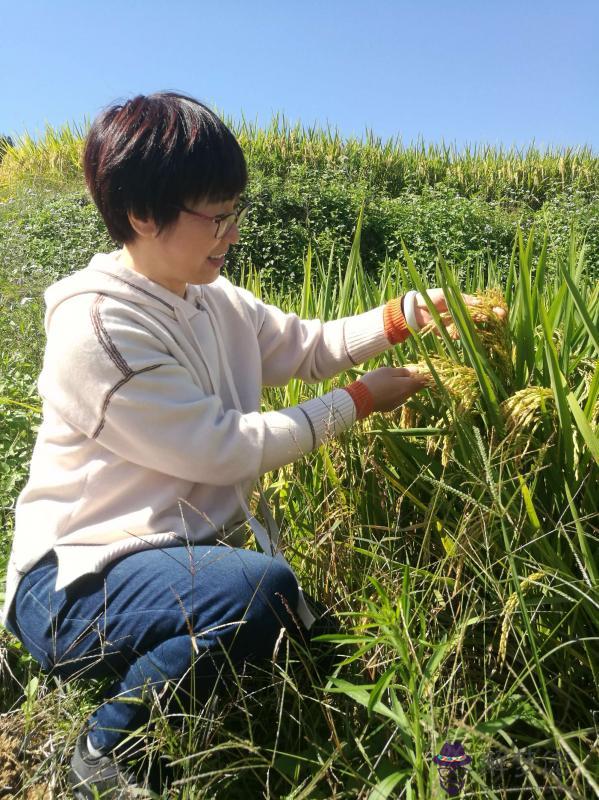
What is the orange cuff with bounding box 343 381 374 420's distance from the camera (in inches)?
63.0

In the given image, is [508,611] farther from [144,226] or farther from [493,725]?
[144,226]

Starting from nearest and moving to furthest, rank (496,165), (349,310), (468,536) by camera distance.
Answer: (468,536), (349,310), (496,165)

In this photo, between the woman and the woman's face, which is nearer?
the woman

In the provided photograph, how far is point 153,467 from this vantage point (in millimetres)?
1486

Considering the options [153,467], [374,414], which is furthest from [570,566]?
[153,467]

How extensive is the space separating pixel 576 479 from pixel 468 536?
25 cm

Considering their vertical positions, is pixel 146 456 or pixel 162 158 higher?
pixel 162 158

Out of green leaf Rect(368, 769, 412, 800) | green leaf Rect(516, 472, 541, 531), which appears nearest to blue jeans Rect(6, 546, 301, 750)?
green leaf Rect(368, 769, 412, 800)

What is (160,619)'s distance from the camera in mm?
1402

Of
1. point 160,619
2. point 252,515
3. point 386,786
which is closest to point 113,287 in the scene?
point 252,515

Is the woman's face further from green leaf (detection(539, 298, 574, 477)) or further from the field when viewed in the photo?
green leaf (detection(539, 298, 574, 477))

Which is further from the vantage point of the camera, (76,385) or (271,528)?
(271,528)

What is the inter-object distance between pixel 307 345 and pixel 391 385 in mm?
398

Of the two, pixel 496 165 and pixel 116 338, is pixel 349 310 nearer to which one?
pixel 116 338
